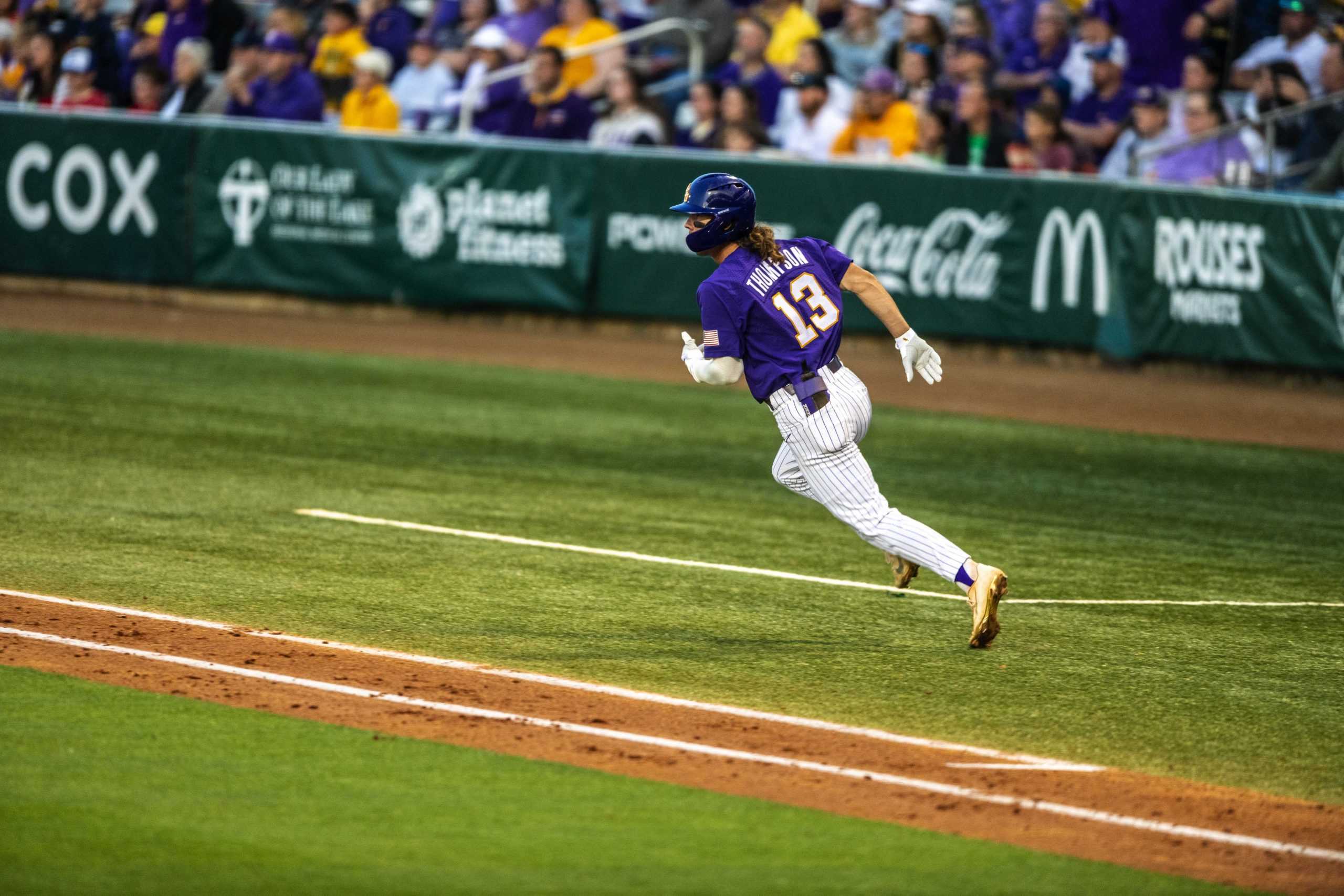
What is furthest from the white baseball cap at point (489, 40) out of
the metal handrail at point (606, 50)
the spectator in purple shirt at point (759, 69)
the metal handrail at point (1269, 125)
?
the metal handrail at point (1269, 125)

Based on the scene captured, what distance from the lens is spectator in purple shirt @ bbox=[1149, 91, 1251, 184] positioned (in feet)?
56.9

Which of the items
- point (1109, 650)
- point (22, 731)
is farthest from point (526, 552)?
point (22, 731)

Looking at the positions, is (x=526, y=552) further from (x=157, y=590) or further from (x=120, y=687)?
(x=120, y=687)

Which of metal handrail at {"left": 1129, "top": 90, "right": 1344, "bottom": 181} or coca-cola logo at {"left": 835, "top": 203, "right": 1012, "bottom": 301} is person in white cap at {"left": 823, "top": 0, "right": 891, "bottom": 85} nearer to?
coca-cola logo at {"left": 835, "top": 203, "right": 1012, "bottom": 301}

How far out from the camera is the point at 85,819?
474cm

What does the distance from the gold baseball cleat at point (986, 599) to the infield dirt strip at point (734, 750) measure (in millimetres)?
1340

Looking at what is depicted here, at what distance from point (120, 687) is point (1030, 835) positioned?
9.69 ft

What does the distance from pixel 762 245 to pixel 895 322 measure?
64 centimetres

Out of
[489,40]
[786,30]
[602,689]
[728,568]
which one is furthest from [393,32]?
[602,689]

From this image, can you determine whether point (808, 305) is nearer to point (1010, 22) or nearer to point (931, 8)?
point (931, 8)

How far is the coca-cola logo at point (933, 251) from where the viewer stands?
1814 centimetres

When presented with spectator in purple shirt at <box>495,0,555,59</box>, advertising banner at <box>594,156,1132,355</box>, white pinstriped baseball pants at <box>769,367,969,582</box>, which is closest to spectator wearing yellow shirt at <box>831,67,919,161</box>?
advertising banner at <box>594,156,1132,355</box>

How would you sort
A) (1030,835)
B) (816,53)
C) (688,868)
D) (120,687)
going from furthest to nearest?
(816,53) → (120,687) → (1030,835) → (688,868)

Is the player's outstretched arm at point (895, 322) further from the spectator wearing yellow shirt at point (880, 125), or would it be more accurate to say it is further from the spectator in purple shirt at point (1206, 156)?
the spectator wearing yellow shirt at point (880, 125)
